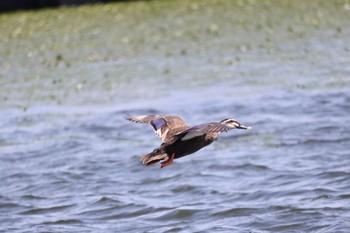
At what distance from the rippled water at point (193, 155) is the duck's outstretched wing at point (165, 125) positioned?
1723 millimetres

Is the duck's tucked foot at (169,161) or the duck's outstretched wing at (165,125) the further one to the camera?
the duck's outstretched wing at (165,125)

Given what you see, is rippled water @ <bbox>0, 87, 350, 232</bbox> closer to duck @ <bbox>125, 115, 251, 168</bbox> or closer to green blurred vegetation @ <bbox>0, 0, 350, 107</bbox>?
green blurred vegetation @ <bbox>0, 0, 350, 107</bbox>

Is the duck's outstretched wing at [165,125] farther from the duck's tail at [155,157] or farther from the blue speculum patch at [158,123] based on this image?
the duck's tail at [155,157]


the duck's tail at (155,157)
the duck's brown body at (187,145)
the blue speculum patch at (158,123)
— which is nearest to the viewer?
the duck's tail at (155,157)

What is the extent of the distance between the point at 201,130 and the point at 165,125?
96 cm

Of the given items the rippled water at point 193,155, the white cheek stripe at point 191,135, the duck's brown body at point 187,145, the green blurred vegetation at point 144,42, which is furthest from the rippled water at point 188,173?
the white cheek stripe at point 191,135

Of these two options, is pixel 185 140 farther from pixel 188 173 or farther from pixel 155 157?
pixel 188 173

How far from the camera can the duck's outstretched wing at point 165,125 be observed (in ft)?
23.5

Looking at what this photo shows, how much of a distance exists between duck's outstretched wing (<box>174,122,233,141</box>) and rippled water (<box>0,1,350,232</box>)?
2267 millimetres

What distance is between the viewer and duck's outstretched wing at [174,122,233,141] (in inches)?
256

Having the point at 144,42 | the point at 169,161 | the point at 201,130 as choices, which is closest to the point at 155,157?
the point at 169,161

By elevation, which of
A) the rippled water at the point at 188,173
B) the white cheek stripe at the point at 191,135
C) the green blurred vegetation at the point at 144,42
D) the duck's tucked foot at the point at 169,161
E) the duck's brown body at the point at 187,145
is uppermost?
the white cheek stripe at the point at 191,135

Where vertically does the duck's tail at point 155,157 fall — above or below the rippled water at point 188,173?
above

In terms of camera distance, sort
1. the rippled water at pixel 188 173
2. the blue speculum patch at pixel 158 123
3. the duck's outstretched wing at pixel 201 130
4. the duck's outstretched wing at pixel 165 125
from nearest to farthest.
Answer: the duck's outstretched wing at pixel 201 130 < the duck's outstretched wing at pixel 165 125 < the blue speculum patch at pixel 158 123 < the rippled water at pixel 188 173
